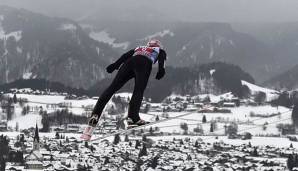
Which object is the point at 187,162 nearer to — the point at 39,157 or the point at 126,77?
the point at 39,157

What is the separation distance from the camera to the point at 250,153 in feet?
529

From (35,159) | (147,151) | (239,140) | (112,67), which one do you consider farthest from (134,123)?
(239,140)

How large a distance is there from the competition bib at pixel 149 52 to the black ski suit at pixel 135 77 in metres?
0.06

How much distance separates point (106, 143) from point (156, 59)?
139 metres

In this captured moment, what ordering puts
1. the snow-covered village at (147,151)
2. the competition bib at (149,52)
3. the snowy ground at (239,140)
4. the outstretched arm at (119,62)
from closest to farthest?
the outstretched arm at (119,62), the competition bib at (149,52), the snow-covered village at (147,151), the snowy ground at (239,140)

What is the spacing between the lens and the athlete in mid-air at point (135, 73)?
17938 millimetres

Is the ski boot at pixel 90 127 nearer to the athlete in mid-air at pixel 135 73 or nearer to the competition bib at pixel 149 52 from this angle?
the athlete in mid-air at pixel 135 73

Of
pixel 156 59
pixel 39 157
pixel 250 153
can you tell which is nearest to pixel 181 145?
pixel 250 153

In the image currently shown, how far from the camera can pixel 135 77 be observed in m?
18.2

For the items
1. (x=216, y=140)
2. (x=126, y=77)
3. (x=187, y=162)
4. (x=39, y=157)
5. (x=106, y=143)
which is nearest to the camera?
(x=126, y=77)

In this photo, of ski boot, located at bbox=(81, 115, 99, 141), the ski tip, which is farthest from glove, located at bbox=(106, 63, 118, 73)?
the ski tip

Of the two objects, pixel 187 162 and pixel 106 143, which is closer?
pixel 187 162

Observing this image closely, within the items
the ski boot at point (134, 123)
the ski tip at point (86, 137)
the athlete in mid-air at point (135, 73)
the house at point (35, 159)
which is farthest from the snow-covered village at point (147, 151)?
the ski tip at point (86, 137)

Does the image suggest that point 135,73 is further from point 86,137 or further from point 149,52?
point 86,137
